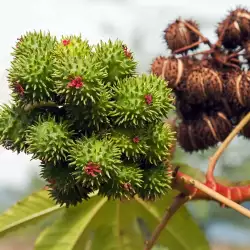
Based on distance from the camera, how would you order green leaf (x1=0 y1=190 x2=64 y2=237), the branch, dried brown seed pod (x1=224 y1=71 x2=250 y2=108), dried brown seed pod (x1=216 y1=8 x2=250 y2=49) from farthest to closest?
dried brown seed pod (x1=216 y1=8 x2=250 y2=49) → dried brown seed pod (x1=224 y1=71 x2=250 y2=108) → green leaf (x1=0 y1=190 x2=64 y2=237) → the branch

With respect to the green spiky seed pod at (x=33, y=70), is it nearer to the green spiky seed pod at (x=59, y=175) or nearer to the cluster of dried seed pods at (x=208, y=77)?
the green spiky seed pod at (x=59, y=175)

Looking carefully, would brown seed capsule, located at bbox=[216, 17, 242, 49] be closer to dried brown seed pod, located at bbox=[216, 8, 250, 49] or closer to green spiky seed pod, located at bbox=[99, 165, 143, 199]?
dried brown seed pod, located at bbox=[216, 8, 250, 49]

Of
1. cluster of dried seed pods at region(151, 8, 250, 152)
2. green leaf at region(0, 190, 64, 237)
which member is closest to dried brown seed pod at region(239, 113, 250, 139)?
cluster of dried seed pods at region(151, 8, 250, 152)

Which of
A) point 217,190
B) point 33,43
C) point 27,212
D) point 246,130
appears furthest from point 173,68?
point 33,43

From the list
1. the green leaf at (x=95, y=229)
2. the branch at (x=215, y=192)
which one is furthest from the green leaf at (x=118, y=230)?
the branch at (x=215, y=192)

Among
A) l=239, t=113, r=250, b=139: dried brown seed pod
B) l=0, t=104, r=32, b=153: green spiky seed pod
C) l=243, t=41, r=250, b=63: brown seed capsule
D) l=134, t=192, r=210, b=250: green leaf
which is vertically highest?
l=243, t=41, r=250, b=63: brown seed capsule

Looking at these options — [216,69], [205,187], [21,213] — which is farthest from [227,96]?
[21,213]
